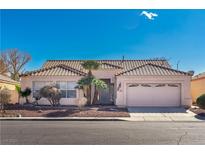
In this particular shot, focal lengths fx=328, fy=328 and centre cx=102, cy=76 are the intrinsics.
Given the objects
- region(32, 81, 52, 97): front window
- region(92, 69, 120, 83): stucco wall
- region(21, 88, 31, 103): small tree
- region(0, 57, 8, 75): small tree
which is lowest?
region(21, 88, 31, 103): small tree

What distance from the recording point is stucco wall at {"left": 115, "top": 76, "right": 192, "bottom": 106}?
26875 mm

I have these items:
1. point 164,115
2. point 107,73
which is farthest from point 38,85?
point 164,115

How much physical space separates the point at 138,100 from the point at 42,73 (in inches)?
339

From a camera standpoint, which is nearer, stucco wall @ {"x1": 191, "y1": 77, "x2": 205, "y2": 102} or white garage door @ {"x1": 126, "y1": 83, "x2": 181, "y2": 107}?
white garage door @ {"x1": 126, "y1": 83, "x2": 181, "y2": 107}

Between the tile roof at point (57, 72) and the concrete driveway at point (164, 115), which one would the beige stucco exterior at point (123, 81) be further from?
the concrete driveway at point (164, 115)

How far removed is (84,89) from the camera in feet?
90.3

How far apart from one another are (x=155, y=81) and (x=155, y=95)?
3.81 ft

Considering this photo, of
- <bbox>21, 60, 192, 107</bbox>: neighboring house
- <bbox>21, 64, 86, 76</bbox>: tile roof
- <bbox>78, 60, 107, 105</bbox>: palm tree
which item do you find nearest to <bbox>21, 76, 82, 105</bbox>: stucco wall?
<bbox>21, 60, 192, 107</bbox>: neighboring house

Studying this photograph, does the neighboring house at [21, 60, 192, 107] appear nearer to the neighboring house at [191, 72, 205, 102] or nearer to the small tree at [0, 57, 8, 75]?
the neighboring house at [191, 72, 205, 102]

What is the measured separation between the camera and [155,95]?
2722 centimetres

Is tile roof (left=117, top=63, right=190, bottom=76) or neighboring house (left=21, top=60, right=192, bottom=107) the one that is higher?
tile roof (left=117, top=63, right=190, bottom=76)

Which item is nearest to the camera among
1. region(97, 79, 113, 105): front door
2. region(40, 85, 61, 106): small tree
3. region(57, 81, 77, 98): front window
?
region(40, 85, 61, 106): small tree

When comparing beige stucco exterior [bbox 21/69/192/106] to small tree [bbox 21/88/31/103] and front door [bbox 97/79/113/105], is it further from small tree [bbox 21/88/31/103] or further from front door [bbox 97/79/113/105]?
front door [bbox 97/79/113/105]

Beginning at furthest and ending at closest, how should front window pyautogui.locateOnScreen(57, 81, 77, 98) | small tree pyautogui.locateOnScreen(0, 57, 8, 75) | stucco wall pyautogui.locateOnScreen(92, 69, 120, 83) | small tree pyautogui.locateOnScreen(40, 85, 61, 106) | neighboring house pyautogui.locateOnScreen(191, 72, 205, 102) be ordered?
small tree pyautogui.locateOnScreen(0, 57, 8, 75), neighboring house pyautogui.locateOnScreen(191, 72, 205, 102), stucco wall pyautogui.locateOnScreen(92, 69, 120, 83), front window pyautogui.locateOnScreen(57, 81, 77, 98), small tree pyautogui.locateOnScreen(40, 85, 61, 106)
